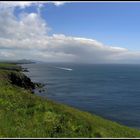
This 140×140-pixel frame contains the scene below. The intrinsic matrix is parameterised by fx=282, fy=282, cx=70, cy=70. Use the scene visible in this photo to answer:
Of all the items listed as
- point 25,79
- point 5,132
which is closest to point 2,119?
point 5,132

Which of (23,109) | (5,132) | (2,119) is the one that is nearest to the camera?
(5,132)

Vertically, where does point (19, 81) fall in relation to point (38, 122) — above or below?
below

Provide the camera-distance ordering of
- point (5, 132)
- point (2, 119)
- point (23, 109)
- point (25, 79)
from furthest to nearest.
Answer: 1. point (25, 79)
2. point (23, 109)
3. point (2, 119)
4. point (5, 132)

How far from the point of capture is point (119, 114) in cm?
8356

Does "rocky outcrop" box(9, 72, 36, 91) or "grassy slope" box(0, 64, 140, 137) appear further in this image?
"rocky outcrop" box(9, 72, 36, 91)

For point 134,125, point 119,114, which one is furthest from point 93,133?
point 119,114

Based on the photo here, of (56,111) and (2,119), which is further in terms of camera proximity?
(56,111)

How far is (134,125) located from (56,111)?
167 feet

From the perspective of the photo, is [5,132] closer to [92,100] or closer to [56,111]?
[56,111]

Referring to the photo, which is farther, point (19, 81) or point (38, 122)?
point (19, 81)

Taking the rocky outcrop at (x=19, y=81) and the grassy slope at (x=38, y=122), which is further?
the rocky outcrop at (x=19, y=81)

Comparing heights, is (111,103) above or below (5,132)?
below

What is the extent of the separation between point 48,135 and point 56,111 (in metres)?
6.42

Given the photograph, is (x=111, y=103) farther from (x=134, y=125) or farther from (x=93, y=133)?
(x=93, y=133)
